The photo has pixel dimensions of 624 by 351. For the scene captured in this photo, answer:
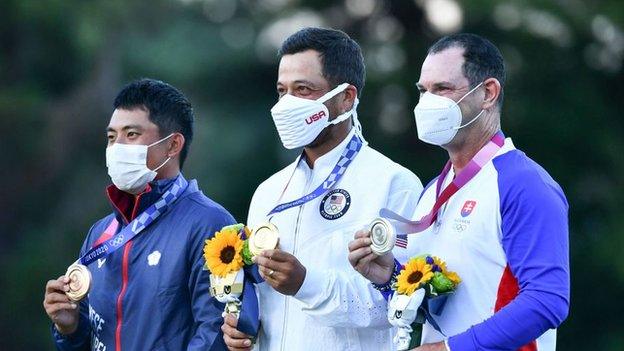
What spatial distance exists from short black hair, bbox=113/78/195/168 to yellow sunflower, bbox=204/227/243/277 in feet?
2.73

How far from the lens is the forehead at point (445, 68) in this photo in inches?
228

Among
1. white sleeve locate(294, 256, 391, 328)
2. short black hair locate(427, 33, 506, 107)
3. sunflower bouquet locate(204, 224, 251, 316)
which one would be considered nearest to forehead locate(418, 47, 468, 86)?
short black hair locate(427, 33, 506, 107)

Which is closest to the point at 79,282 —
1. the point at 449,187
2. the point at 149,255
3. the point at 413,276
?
the point at 149,255

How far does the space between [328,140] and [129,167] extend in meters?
0.92

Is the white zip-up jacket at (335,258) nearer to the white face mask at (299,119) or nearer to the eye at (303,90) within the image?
the white face mask at (299,119)

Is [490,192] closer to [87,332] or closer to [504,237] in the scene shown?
[504,237]

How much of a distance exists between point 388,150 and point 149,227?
995 cm

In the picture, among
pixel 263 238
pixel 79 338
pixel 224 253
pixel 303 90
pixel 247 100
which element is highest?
pixel 303 90

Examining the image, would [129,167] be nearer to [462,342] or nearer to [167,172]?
[167,172]

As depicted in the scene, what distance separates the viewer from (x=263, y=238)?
5.90 metres

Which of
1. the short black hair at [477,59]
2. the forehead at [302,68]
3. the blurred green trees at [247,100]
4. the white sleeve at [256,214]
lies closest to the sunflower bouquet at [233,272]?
the white sleeve at [256,214]

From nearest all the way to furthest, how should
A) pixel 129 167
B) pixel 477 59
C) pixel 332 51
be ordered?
pixel 477 59, pixel 332 51, pixel 129 167

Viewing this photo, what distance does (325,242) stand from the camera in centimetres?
617

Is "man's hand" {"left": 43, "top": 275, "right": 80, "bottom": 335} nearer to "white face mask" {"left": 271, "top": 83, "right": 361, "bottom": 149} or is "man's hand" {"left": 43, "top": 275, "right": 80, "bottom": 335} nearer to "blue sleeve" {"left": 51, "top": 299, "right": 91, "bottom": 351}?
"blue sleeve" {"left": 51, "top": 299, "right": 91, "bottom": 351}
